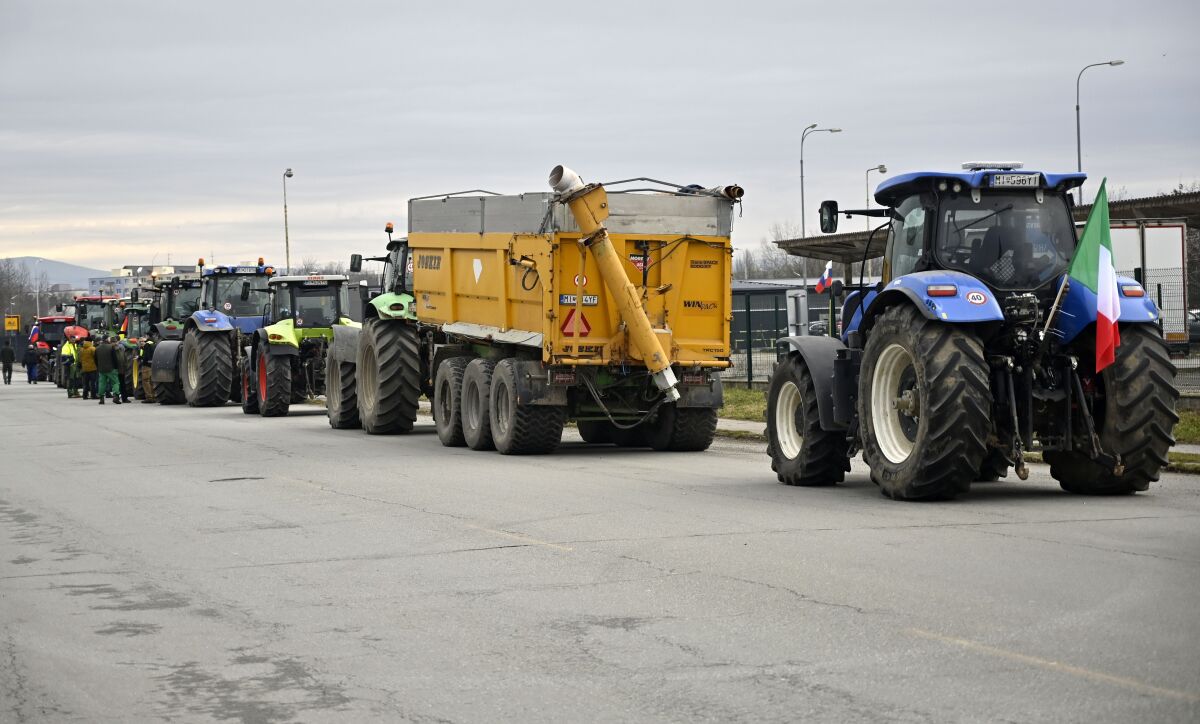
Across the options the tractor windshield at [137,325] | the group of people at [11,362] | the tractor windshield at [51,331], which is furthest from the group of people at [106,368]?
the tractor windshield at [51,331]

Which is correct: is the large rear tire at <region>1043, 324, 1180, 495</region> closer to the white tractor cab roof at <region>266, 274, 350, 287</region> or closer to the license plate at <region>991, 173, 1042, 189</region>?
the license plate at <region>991, 173, 1042, 189</region>

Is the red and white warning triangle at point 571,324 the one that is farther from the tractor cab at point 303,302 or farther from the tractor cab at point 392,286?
the tractor cab at point 303,302

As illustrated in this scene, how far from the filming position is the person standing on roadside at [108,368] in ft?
134

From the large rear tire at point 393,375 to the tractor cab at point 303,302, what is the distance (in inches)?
340

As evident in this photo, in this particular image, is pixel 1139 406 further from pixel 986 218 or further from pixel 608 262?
pixel 608 262

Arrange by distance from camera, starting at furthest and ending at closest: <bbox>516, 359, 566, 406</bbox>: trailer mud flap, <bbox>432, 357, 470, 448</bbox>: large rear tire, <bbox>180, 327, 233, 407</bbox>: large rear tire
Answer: <bbox>180, 327, 233, 407</bbox>: large rear tire
<bbox>432, 357, 470, 448</bbox>: large rear tire
<bbox>516, 359, 566, 406</bbox>: trailer mud flap

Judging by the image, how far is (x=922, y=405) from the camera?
488 inches

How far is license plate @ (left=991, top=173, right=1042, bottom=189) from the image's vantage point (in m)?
13.3

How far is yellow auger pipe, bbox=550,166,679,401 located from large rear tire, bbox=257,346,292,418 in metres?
13.8

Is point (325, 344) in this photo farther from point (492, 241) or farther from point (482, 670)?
point (482, 670)

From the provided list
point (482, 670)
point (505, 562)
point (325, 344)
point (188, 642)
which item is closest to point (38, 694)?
point (188, 642)

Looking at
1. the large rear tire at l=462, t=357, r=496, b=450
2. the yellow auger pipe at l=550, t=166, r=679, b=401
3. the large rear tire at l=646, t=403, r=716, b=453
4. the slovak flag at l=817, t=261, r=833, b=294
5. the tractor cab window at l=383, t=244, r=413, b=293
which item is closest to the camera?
the slovak flag at l=817, t=261, r=833, b=294

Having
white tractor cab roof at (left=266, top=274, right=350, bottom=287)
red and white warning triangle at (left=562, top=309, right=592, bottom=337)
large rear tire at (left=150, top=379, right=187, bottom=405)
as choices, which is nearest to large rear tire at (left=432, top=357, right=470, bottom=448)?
red and white warning triangle at (left=562, top=309, right=592, bottom=337)

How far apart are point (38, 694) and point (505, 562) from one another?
3918mm
